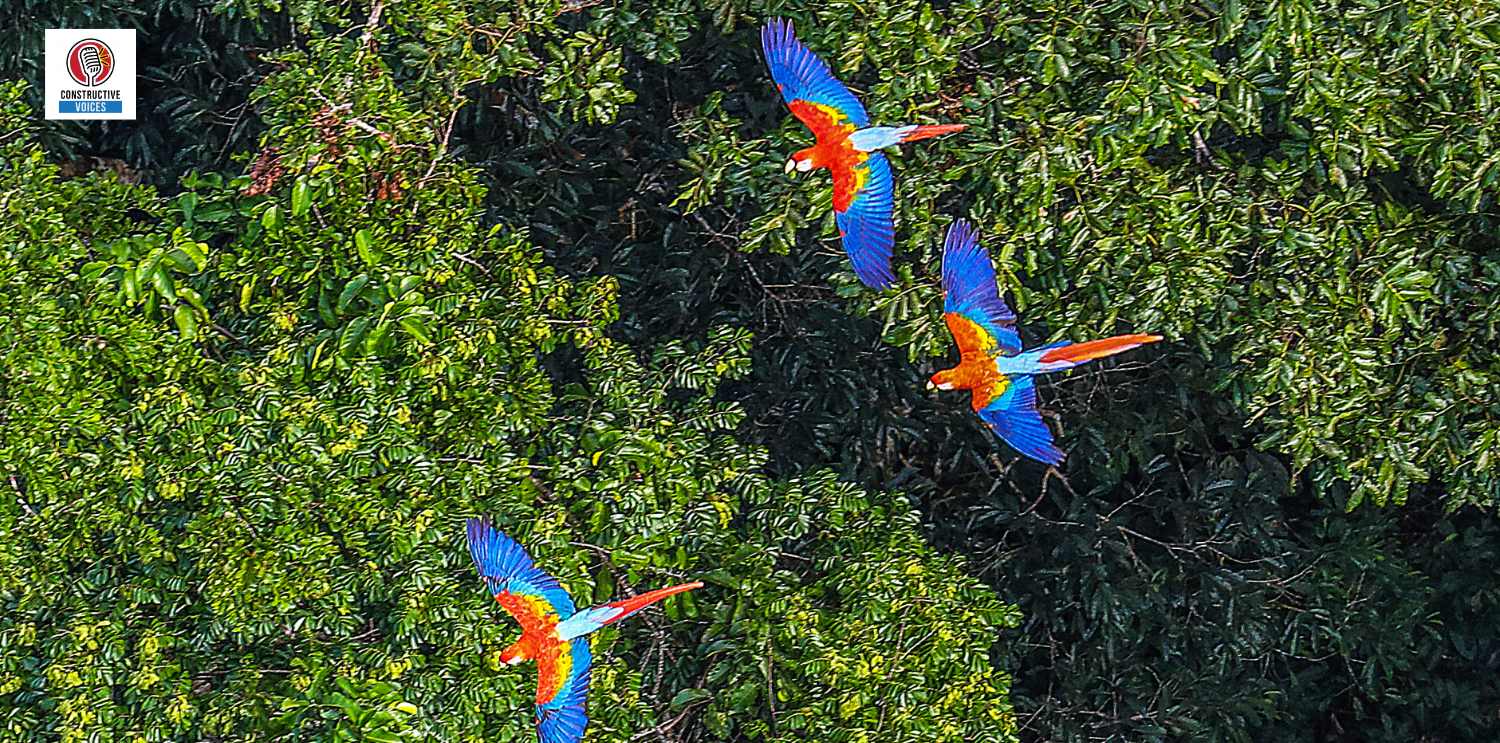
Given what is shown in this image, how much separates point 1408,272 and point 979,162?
81cm

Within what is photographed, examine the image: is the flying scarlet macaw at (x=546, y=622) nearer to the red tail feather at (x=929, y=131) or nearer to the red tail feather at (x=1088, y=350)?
the red tail feather at (x=1088, y=350)

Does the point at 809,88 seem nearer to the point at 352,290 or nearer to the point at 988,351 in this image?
the point at 988,351

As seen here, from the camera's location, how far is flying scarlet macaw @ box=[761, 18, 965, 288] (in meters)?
2.74

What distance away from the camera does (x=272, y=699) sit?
2869mm

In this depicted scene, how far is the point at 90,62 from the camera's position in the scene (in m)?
3.68

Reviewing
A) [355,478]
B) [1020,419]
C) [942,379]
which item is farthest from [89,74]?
[1020,419]

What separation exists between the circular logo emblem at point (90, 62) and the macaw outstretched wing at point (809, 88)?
179cm

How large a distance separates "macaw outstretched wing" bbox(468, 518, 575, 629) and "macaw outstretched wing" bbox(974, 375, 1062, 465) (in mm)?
848

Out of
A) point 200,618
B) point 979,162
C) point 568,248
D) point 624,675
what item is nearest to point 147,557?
point 200,618

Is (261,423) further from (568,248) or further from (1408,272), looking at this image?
(1408,272)

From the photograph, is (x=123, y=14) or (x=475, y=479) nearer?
(x=475, y=479)

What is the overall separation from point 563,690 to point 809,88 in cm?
116

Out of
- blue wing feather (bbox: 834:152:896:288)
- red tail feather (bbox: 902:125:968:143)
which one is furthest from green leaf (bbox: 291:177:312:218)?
red tail feather (bbox: 902:125:968:143)

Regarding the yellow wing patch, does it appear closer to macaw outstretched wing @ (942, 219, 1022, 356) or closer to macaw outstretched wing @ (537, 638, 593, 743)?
macaw outstretched wing @ (942, 219, 1022, 356)
